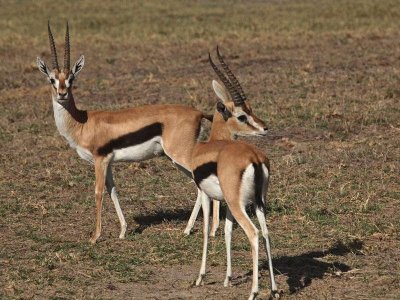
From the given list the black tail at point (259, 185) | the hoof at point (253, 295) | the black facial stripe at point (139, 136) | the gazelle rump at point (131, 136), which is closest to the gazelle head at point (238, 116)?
the gazelle rump at point (131, 136)

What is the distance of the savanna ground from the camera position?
7691 mm

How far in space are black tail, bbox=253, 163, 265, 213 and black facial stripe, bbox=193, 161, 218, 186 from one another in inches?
15.1

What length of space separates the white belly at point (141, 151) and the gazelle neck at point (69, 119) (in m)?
0.53

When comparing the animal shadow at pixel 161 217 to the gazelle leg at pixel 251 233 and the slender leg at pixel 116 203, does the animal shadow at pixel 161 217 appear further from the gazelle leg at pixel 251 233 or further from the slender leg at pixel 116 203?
the gazelle leg at pixel 251 233

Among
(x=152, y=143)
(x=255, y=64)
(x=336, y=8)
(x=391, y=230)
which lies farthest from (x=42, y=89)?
(x=336, y=8)

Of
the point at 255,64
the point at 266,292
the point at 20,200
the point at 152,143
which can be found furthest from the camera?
the point at 255,64

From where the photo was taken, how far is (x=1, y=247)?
8.73 metres

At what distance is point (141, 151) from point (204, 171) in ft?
6.21

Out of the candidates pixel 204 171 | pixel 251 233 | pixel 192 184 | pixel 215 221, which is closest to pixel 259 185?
pixel 251 233

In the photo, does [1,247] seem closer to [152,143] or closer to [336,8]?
[152,143]

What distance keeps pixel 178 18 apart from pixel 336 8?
5336mm

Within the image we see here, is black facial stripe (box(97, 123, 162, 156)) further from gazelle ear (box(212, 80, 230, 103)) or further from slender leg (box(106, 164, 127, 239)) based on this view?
gazelle ear (box(212, 80, 230, 103))

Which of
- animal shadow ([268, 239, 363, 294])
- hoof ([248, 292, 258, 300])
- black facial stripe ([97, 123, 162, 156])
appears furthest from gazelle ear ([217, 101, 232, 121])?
hoof ([248, 292, 258, 300])

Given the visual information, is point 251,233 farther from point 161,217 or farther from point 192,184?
point 192,184
